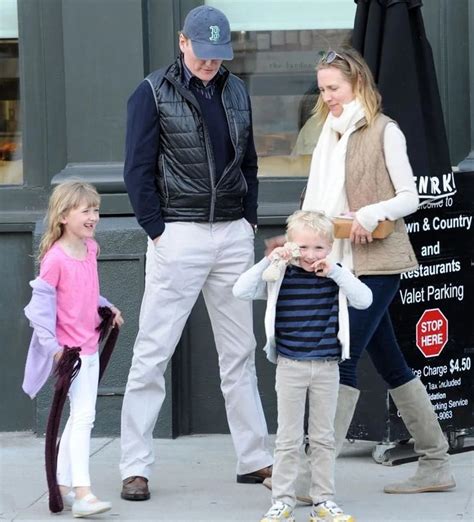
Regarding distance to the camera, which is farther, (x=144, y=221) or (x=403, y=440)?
(x=403, y=440)

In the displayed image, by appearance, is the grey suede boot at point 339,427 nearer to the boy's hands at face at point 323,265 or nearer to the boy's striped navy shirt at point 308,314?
the boy's striped navy shirt at point 308,314

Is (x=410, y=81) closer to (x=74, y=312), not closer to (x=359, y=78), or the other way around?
(x=359, y=78)

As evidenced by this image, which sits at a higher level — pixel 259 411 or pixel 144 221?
pixel 144 221

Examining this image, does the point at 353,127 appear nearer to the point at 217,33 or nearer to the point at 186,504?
the point at 217,33

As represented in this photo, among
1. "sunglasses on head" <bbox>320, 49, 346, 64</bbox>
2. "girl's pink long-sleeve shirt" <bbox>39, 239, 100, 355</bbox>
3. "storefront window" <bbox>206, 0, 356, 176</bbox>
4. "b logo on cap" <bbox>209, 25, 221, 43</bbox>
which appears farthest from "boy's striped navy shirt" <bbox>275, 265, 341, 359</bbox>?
"storefront window" <bbox>206, 0, 356, 176</bbox>

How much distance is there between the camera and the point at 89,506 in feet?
16.1

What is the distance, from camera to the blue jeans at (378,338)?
496 centimetres

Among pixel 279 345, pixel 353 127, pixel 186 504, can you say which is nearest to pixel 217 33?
pixel 353 127

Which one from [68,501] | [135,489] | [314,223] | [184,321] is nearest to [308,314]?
[314,223]

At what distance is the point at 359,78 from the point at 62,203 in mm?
1362

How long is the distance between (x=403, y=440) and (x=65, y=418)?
1858mm

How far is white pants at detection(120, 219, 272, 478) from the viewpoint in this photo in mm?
5273

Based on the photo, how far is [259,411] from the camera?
5535 millimetres

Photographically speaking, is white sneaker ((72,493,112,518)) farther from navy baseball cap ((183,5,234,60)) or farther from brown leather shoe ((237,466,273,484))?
navy baseball cap ((183,5,234,60))
